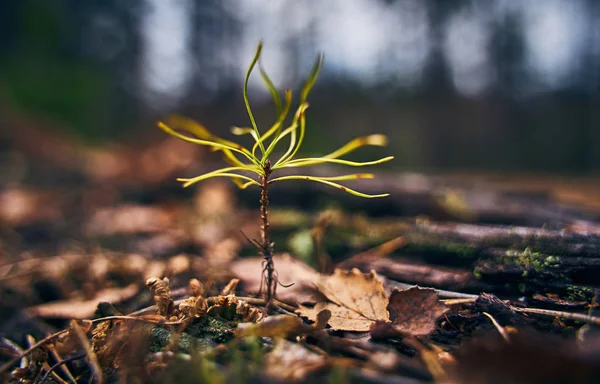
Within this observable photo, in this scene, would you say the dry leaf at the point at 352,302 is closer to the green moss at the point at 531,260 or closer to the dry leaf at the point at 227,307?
the dry leaf at the point at 227,307

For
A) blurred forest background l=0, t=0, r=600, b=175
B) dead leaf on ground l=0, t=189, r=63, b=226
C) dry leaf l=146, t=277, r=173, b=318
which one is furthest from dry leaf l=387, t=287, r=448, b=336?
blurred forest background l=0, t=0, r=600, b=175

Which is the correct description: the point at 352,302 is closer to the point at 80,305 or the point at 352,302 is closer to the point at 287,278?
the point at 287,278

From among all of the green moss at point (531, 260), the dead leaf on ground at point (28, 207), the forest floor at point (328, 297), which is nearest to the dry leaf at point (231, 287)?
the forest floor at point (328, 297)

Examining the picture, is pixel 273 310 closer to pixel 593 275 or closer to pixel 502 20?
pixel 593 275

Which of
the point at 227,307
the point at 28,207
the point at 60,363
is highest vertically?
the point at 227,307

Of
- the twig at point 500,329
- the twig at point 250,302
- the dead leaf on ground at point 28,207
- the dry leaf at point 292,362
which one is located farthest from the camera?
the dead leaf on ground at point 28,207

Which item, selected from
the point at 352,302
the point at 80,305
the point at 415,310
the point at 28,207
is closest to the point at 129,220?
the point at 28,207
